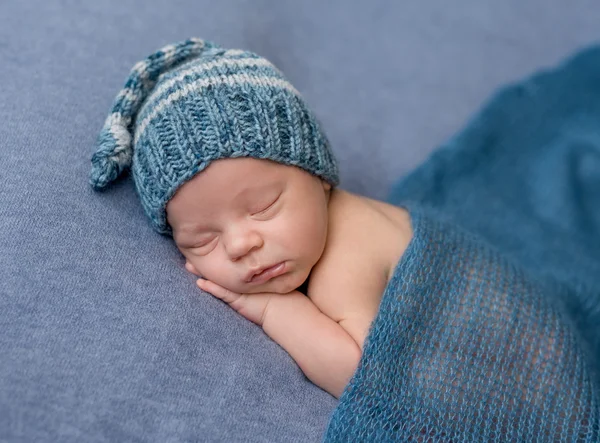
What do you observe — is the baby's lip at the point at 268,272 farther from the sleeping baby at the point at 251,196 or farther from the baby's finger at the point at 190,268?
the baby's finger at the point at 190,268

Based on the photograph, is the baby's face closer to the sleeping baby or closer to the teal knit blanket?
the sleeping baby

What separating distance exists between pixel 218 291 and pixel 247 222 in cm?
14

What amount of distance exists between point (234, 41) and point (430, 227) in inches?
26.0

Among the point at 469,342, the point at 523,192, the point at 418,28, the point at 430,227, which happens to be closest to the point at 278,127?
the point at 430,227

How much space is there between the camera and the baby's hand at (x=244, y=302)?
3.63 feet

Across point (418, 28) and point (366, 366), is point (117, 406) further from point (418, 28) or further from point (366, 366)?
point (418, 28)

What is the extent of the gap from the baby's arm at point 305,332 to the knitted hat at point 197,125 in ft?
0.67

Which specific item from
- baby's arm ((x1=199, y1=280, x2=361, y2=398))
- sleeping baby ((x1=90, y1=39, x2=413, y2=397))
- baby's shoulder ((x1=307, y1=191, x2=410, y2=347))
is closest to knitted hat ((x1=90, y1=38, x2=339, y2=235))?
sleeping baby ((x1=90, y1=39, x2=413, y2=397))

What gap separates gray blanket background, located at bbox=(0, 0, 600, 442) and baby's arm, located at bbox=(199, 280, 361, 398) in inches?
0.8

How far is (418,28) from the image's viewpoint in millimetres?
1763

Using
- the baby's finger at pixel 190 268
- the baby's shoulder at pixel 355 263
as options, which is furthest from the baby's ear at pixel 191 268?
the baby's shoulder at pixel 355 263

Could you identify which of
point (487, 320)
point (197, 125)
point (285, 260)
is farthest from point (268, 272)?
point (487, 320)

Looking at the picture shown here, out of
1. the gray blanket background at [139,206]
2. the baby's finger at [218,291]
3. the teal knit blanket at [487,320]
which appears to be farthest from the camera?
the baby's finger at [218,291]

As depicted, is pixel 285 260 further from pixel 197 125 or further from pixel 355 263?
pixel 197 125
